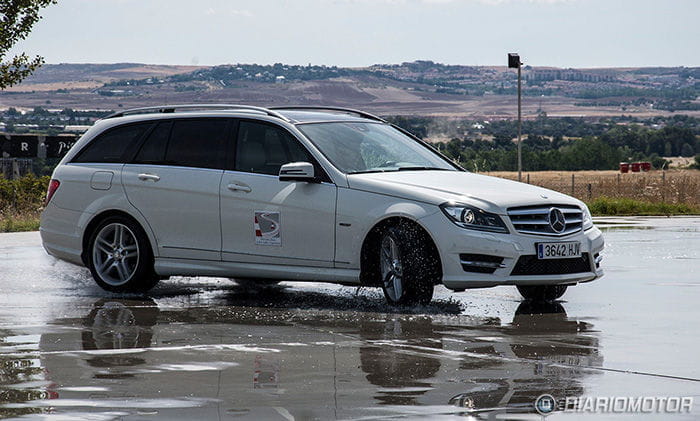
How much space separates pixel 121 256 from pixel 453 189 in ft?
12.0

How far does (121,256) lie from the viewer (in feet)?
43.0

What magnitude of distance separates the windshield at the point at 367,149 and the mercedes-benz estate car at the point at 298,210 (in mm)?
19

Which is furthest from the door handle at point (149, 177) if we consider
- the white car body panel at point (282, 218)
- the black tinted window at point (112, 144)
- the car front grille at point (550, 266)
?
the car front grille at point (550, 266)

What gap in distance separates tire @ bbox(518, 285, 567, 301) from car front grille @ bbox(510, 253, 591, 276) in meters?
0.70

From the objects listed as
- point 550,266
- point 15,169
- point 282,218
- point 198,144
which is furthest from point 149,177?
point 15,169

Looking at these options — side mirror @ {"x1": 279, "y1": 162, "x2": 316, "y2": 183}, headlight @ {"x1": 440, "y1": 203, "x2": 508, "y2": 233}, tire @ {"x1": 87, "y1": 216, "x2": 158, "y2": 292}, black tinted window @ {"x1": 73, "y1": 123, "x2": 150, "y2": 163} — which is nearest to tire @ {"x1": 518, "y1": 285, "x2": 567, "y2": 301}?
headlight @ {"x1": 440, "y1": 203, "x2": 508, "y2": 233}

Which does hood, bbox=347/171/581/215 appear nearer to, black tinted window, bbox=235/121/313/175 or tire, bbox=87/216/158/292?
black tinted window, bbox=235/121/313/175

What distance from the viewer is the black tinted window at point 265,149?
12281mm

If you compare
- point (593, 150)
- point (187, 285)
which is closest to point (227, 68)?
point (593, 150)

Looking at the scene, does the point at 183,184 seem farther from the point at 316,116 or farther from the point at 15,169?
the point at 15,169

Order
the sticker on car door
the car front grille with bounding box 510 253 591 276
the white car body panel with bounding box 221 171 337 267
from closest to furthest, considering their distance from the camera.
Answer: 1. the car front grille with bounding box 510 253 591 276
2. the white car body panel with bounding box 221 171 337 267
3. the sticker on car door

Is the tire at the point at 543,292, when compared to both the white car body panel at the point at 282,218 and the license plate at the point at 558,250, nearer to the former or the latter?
the license plate at the point at 558,250

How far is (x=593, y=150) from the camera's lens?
375 ft

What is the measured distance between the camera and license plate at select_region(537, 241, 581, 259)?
36.5 ft
